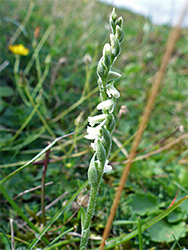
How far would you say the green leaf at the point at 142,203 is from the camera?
4.39 feet

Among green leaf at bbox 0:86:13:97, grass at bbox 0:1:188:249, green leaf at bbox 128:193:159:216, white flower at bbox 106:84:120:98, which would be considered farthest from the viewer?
green leaf at bbox 0:86:13:97

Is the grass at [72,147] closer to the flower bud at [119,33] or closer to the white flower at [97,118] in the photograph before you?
the white flower at [97,118]

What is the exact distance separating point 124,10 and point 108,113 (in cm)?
646

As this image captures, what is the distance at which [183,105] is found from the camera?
2.56 metres

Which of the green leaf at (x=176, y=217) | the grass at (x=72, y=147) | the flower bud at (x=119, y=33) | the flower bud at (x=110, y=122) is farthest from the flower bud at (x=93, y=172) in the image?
the green leaf at (x=176, y=217)

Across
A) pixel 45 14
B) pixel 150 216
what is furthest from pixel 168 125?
pixel 45 14

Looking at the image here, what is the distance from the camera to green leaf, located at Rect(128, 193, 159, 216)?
4.39ft

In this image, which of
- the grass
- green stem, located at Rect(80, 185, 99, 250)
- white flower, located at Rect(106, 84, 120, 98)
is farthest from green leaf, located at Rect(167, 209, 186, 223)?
white flower, located at Rect(106, 84, 120, 98)

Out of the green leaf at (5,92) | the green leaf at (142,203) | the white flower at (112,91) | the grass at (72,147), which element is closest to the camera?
the white flower at (112,91)

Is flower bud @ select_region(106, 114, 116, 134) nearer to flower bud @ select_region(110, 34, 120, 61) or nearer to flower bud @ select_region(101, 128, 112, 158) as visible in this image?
flower bud @ select_region(101, 128, 112, 158)

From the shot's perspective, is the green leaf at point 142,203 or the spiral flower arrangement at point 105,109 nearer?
the spiral flower arrangement at point 105,109

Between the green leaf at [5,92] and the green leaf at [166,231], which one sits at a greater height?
the green leaf at [5,92]

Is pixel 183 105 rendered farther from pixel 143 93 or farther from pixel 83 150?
pixel 83 150

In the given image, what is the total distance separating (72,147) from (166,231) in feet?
2.23
